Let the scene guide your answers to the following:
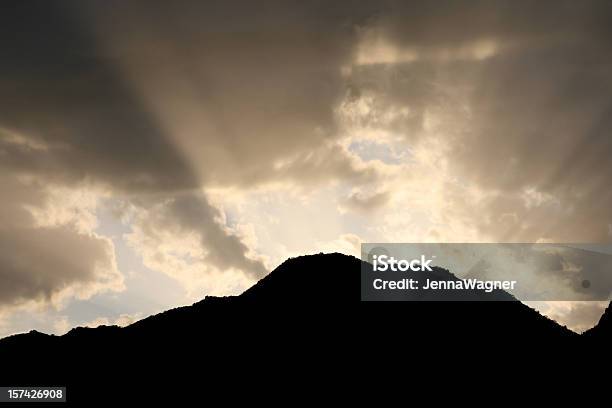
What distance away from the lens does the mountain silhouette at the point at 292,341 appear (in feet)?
162

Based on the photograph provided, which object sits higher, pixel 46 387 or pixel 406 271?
pixel 406 271

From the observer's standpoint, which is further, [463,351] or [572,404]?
[463,351]

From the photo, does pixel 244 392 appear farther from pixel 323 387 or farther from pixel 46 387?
pixel 46 387

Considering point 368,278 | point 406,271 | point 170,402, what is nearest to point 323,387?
point 170,402

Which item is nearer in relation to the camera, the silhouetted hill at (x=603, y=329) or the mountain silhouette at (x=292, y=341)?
the mountain silhouette at (x=292, y=341)

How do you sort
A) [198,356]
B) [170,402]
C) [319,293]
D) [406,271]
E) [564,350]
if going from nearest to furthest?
[170,402] < [198,356] < [564,350] < [319,293] < [406,271]

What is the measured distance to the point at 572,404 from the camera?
46.9m

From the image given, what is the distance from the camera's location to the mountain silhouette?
49.4 meters

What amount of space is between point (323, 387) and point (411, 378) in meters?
8.70

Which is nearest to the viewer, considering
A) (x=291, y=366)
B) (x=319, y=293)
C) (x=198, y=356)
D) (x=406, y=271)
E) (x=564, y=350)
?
(x=291, y=366)

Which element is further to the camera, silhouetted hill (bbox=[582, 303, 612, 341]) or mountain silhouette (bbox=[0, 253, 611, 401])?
silhouetted hill (bbox=[582, 303, 612, 341])

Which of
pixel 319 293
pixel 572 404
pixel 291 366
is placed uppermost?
pixel 319 293

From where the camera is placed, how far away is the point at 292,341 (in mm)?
53312

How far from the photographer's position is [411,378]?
47.9 meters
